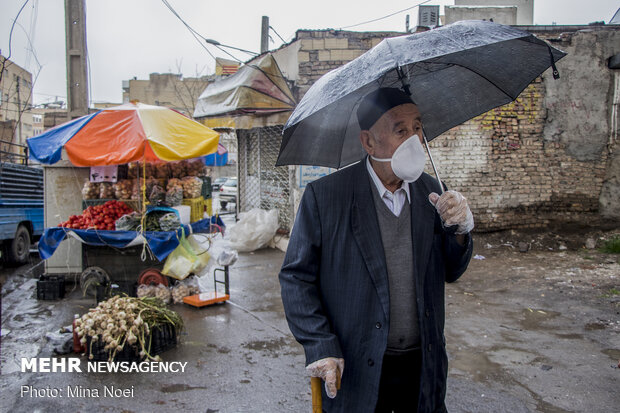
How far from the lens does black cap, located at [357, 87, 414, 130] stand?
206 centimetres

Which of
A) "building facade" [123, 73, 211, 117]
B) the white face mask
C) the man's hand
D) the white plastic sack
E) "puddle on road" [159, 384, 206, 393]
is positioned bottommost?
"puddle on road" [159, 384, 206, 393]

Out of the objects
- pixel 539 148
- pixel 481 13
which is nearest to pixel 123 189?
pixel 539 148

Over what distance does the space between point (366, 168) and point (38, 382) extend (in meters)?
3.91

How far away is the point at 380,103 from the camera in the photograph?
2072 millimetres

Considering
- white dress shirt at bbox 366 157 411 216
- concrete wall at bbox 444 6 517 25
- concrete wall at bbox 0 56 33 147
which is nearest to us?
white dress shirt at bbox 366 157 411 216

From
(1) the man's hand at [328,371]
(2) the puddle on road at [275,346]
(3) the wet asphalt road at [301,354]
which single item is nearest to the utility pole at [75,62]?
(3) the wet asphalt road at [301,354]

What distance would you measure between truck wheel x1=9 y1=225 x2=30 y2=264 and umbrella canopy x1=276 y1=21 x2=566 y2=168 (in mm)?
9314

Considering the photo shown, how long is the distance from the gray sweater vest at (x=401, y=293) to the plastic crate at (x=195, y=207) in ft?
18.7

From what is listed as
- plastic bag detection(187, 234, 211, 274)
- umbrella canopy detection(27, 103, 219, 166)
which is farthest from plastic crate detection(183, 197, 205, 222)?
umbrella canopy detection(27, 103, 219, 166)

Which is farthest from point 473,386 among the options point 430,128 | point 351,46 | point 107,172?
point 351,46

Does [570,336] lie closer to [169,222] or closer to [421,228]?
[421,228]

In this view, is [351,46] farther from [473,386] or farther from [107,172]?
[473,386]

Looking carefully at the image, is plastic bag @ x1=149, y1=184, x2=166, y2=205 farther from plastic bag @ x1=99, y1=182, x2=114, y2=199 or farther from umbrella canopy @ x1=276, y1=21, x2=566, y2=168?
umbrella canopy @ x1=276, y1=21, x2=566, y2=168

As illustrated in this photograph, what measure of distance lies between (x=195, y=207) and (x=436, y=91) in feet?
17.9
